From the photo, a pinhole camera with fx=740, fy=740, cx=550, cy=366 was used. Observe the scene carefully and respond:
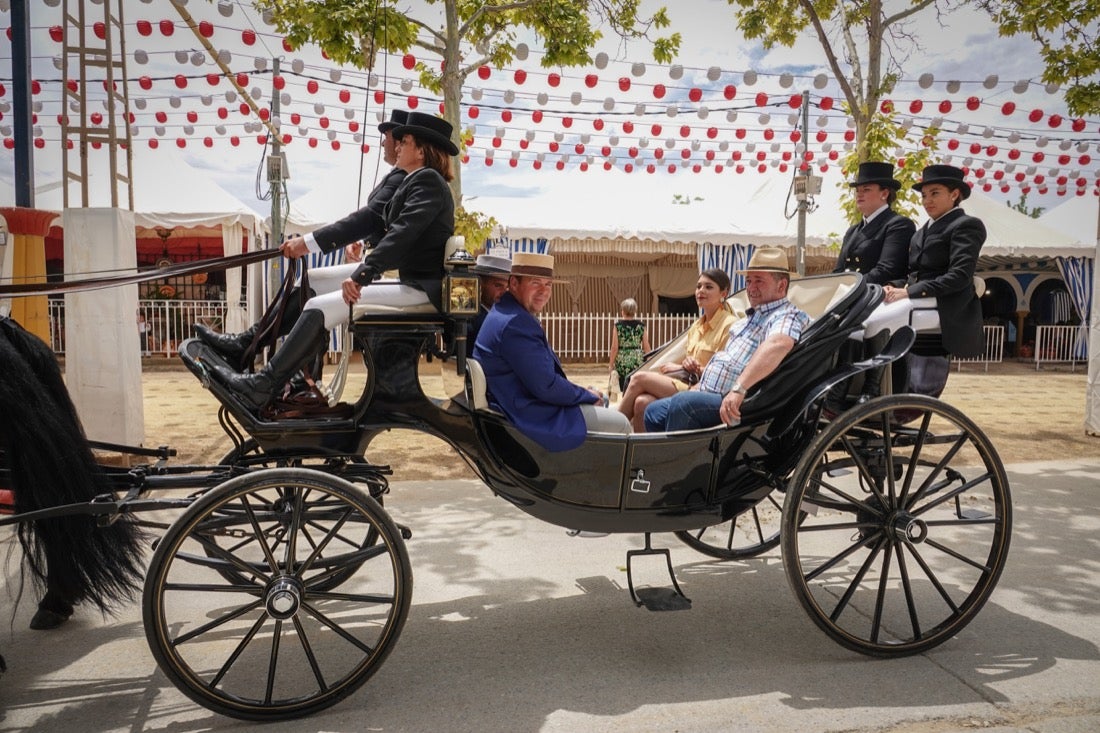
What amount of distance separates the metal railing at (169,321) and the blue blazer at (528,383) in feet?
44.0

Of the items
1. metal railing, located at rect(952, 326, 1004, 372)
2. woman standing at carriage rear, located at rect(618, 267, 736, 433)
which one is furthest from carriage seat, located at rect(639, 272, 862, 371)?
metal railing, located at rect(952, 326, 1004, 372)

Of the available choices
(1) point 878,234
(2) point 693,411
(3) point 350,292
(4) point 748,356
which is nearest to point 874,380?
(4) point 748,356

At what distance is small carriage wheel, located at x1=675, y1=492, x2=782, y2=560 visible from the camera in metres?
3.96

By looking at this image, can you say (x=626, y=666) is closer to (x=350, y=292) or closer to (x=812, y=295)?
(x=350, y=292)

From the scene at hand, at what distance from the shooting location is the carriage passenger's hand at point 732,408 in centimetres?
304

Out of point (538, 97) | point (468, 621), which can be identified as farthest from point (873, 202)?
point (538, 97)

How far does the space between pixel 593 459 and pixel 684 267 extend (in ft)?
53.2

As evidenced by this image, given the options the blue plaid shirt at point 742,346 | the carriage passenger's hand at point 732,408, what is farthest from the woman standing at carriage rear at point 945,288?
the carriage passenger's hand at point 732,408

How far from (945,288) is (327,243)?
3.07 metres

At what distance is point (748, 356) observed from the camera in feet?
11.6

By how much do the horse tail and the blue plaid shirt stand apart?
8.67 feet

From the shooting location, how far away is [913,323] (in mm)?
3812

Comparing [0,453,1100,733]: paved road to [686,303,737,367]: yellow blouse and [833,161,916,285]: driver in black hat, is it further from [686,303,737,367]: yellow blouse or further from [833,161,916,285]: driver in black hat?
[833,161,916,285]: driver in black hat

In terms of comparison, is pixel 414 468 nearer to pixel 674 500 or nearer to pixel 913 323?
pixel 674 500
